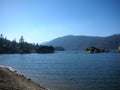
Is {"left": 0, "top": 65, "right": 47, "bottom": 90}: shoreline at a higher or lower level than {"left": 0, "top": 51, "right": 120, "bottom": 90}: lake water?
higher

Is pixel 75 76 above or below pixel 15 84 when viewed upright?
below

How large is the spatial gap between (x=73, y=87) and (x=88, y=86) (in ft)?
9.77

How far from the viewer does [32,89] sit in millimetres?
29578

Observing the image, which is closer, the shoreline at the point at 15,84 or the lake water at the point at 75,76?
the shoreline at the point at 15,84

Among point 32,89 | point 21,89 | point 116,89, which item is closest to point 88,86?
point 116,89

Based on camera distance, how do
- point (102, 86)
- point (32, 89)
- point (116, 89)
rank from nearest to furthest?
1. point (32, 89)
2. point (116, 89)
3. point (102, 86)

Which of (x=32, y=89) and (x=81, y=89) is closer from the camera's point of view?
(x=32, y=89)

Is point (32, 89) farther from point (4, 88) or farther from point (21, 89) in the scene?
point (4, 88)

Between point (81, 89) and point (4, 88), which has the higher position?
point (4, 88)

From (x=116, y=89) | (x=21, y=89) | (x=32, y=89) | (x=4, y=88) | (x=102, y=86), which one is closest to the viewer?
(x=4, y=88)

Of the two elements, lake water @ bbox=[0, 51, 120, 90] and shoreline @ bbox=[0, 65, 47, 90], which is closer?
shoreline @ bbox=[0, 65, 47, 90]

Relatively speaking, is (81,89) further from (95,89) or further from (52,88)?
(52,88)

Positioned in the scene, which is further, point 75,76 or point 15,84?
point 75,76

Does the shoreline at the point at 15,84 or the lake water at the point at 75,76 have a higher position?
the shoreline at the point at 15,84
